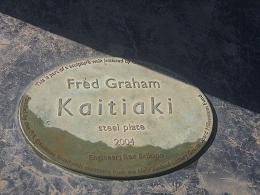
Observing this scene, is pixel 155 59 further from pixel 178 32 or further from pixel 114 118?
pixel 114 118

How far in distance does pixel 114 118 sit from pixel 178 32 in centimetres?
98

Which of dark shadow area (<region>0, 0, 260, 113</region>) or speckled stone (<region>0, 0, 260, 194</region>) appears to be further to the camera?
dark shadow area (<region>0, 0, 260, 113</region>)

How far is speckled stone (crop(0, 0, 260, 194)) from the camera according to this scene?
292cm

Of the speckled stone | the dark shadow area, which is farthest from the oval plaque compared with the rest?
the dark shadow area

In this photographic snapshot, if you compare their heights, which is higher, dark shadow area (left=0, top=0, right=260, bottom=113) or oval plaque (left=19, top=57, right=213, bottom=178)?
dark shadow area (left=0, top=0, right=260, bottom=113)

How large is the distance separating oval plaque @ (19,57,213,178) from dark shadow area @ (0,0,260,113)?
22cm

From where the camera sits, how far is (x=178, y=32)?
3734 millimetres

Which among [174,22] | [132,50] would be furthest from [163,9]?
[132,50]

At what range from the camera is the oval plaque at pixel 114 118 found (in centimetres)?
293

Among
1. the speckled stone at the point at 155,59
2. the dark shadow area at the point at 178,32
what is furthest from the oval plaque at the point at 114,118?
the dark shadow area at the point at 178,32

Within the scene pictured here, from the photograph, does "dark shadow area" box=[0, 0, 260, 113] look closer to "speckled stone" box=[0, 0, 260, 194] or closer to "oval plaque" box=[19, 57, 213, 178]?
"speckled stone" box=[0, 0, 260, 194]

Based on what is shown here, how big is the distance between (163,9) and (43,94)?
1253mm

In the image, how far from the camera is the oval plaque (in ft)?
9.61

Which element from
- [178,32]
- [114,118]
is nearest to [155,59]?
[178,32]
